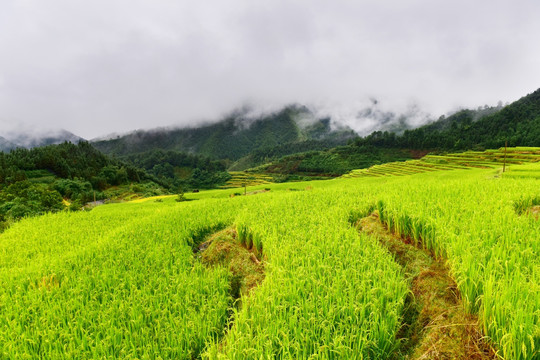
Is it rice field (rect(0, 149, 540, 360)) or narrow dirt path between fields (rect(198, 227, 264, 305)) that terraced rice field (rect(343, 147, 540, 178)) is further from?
narrow dirt path between fields (rect(198, 227, 264, 305))

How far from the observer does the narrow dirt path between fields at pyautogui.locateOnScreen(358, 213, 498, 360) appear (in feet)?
8.63

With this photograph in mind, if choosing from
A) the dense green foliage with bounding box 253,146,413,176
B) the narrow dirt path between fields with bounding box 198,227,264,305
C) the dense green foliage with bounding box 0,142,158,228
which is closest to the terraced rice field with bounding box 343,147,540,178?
the narrow dirt path between fields with bounding box 198,227,264,305

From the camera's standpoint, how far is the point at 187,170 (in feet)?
600

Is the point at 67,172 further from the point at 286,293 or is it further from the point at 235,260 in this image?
the point at 286,293

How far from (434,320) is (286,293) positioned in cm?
180

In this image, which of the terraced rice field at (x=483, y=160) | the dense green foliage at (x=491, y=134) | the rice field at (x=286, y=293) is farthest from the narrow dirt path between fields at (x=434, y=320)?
the dense green foliage at (x=491, y=134)

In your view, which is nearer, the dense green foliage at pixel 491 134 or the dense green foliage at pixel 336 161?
the dense green foliage at pixel 491 134

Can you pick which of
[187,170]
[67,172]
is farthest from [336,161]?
[67,172]

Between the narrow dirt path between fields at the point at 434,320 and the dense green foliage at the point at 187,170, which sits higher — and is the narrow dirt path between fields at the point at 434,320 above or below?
below

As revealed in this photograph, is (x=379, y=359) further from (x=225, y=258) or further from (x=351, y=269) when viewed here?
(x=225, y=258)

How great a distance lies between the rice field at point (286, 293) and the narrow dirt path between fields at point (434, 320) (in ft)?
0.52

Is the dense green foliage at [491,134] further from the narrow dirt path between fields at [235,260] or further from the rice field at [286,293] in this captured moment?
the narrow dirt path between fields at [235,260]

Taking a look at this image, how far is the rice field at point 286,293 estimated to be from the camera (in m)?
2.70

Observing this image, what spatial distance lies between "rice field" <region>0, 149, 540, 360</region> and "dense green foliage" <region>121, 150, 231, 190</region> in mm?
136239
